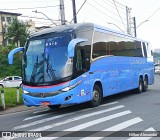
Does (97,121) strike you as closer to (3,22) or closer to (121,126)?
(121,126)

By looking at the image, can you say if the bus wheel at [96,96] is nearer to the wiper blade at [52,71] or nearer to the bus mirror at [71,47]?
the wiper blade at [52,71]

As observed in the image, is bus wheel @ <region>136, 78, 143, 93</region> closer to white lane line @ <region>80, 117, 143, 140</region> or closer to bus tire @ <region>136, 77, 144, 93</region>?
bus tire @ <region>136, 77, 144, 93</region>

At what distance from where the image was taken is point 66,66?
44.5ft

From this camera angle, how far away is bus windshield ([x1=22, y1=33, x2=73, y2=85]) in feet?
44.5

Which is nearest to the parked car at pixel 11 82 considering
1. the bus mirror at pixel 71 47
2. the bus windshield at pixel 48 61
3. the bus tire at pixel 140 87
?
the bus tire at pixel 140 87

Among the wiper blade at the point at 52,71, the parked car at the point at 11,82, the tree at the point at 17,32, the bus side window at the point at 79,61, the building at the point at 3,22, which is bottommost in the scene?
the parked car at the point at 11,82

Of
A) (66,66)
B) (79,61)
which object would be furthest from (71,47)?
(79,61)

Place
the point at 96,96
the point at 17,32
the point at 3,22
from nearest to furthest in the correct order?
the point at 96,96 → the point at 17,32 → the point at 3,22

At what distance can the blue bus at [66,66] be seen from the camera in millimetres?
13523

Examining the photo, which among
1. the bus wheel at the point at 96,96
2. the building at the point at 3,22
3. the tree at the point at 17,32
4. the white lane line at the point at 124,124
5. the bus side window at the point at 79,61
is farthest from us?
the building at the point at 3,22

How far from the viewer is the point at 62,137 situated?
886 centimetres

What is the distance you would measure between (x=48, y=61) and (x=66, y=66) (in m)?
0.75

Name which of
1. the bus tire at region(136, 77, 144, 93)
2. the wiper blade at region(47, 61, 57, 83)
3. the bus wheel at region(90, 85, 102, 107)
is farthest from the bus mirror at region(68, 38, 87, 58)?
the bus tire at region(136, 77, 144, 93)

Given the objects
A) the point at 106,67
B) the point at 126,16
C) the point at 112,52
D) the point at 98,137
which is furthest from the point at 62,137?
the point at 126,16
